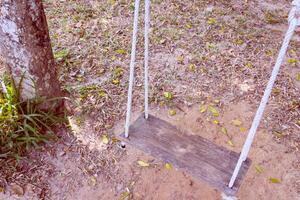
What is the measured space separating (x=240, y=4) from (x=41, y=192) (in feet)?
11.3

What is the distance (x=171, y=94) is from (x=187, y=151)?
0.94m

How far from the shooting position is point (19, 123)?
2.17m

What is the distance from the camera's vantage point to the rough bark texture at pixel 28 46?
186cm

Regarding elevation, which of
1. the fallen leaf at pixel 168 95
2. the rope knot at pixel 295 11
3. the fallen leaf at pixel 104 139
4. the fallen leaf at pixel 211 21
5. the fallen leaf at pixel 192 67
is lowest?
the fallen leaf at pixel 104 139

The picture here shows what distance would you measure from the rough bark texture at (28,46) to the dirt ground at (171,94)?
1.38ft

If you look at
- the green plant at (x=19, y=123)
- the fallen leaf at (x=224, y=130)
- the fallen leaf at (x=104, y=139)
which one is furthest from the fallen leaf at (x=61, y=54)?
the fallen leaf at (x=224, y=130)

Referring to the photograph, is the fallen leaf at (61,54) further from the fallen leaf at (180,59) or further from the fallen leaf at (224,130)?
the fallen leaf at (224,130)

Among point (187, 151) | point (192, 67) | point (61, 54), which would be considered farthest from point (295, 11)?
point (61, 54)

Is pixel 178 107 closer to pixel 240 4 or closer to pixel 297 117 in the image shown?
pixel 297 117

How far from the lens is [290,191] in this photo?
83.9 inches

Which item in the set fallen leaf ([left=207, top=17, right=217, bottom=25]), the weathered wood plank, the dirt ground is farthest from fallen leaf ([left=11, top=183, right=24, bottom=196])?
fallen leaf ([left=207, top=17, right=217, bottom=25])

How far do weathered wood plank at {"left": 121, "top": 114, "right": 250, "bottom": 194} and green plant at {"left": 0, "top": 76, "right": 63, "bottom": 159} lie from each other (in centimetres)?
69

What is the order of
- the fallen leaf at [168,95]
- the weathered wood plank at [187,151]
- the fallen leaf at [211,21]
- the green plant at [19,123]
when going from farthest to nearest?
the fallen leaf at [211,21] < the fallen leaf at [168,95] < the green plant at [19,123] < the weathered wood plank at [187,151]

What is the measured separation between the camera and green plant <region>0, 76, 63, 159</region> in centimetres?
212
